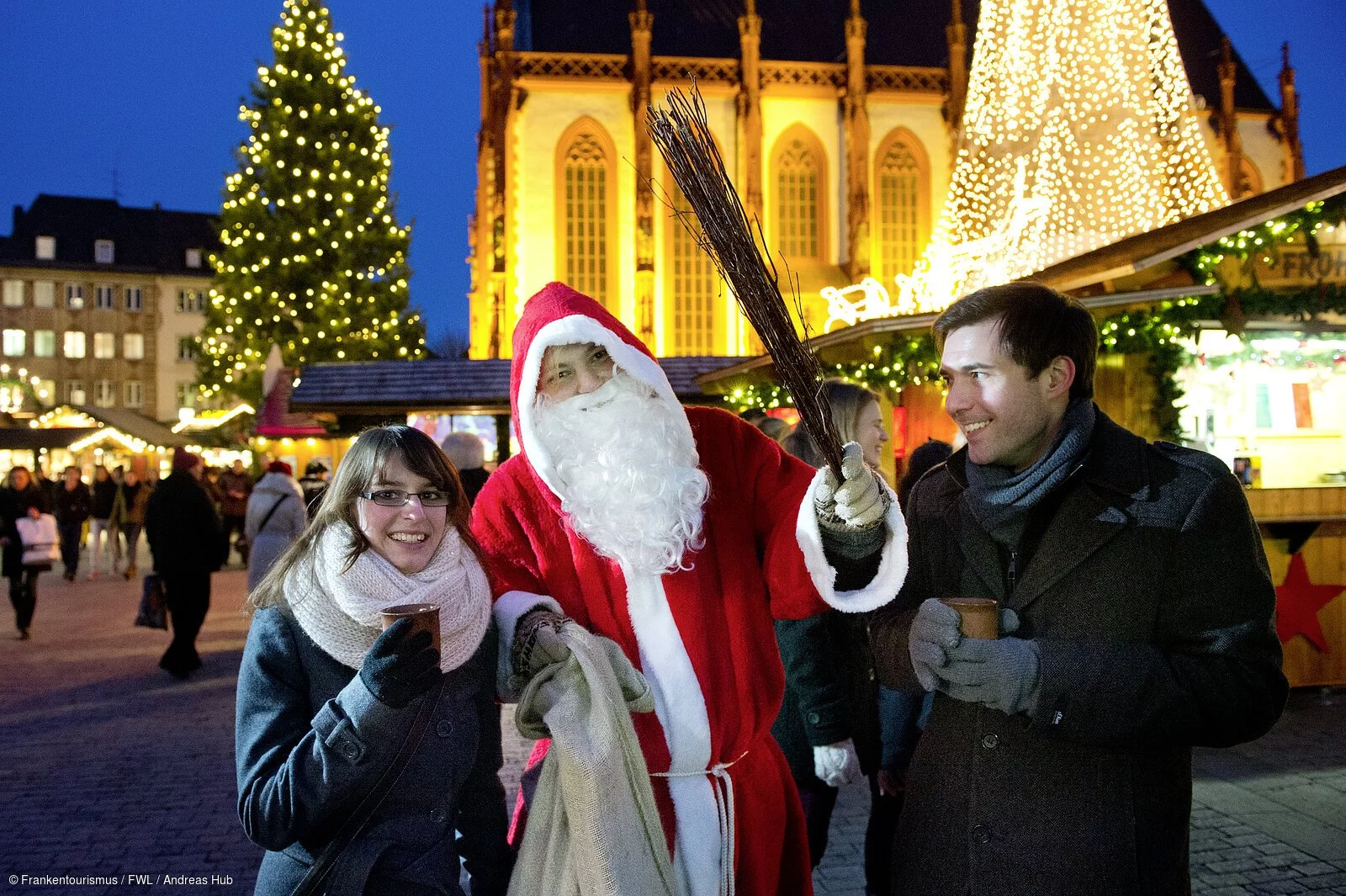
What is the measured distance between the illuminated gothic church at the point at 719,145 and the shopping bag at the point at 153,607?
1721cm

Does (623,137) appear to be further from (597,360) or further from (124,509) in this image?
(597,360)

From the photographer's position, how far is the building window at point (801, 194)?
90.7 feet

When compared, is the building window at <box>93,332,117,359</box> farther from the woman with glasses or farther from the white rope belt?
the white rope belt

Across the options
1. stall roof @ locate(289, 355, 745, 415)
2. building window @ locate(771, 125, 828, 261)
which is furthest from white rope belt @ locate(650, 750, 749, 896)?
building window @ locate(771, 125, 828, 261)

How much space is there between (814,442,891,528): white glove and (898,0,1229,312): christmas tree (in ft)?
32.0

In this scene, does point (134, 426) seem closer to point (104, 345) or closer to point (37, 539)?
point (37, 539)

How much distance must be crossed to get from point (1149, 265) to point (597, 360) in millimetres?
Result: 5810

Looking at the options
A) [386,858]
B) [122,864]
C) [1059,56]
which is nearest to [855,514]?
[386,858]

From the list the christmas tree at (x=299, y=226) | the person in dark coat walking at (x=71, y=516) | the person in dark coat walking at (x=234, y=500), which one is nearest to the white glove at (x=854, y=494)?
the person in dark coat walking at (x=234, y=500)

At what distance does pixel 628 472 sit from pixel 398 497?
0.55 meters

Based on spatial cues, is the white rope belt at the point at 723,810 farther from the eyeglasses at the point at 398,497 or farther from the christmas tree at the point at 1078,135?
the christmas tree at the point at 1078,135

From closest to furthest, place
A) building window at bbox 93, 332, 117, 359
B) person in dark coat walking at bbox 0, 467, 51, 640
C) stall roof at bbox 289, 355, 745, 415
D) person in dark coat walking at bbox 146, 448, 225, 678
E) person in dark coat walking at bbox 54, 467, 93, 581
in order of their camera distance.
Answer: person in dark coat walking at bbox 146, 448, 225, 678, person in dark coat walking at bbox 0, 467, 51, 640, stall roof at bbox 289, 355, 745, 415, person in dark coat walking at bbox 54, 467, 93, 581, building window at bbox 93, 332, 117, 359

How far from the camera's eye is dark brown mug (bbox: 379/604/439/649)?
6.28ft

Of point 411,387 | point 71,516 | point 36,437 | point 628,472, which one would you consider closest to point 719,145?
point 411,387
